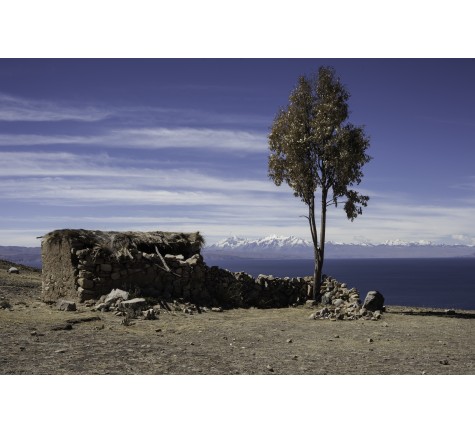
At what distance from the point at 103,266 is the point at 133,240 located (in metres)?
2.62

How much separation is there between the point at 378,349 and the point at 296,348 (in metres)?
1.99

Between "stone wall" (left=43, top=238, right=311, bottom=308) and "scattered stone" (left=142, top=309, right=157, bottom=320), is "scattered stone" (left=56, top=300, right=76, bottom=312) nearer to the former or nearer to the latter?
"stone wall" (left=43, top=238, right=311, bottom=308)

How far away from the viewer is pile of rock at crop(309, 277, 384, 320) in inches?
720

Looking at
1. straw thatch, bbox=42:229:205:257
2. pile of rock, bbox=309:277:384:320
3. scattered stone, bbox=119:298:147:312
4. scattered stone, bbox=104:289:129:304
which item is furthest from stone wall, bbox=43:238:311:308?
pile of rock, bbox=309:277:384:320

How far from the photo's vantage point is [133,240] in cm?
2117

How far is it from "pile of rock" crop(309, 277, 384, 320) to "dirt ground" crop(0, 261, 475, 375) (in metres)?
0.78

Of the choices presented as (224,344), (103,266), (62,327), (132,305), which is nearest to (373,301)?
(132,305)

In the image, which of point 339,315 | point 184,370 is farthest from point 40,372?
point 339,315

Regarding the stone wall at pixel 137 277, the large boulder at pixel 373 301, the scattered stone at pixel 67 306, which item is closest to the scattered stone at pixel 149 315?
the stone wall at pixel 137 277

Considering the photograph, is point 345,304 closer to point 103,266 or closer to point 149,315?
point 149,315

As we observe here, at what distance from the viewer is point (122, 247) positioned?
19.8m

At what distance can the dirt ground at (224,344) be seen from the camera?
9.02 metres

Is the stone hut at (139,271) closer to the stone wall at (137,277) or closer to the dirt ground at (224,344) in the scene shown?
the stone wall at (137,277)

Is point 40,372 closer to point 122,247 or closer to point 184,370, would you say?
point 184,370
